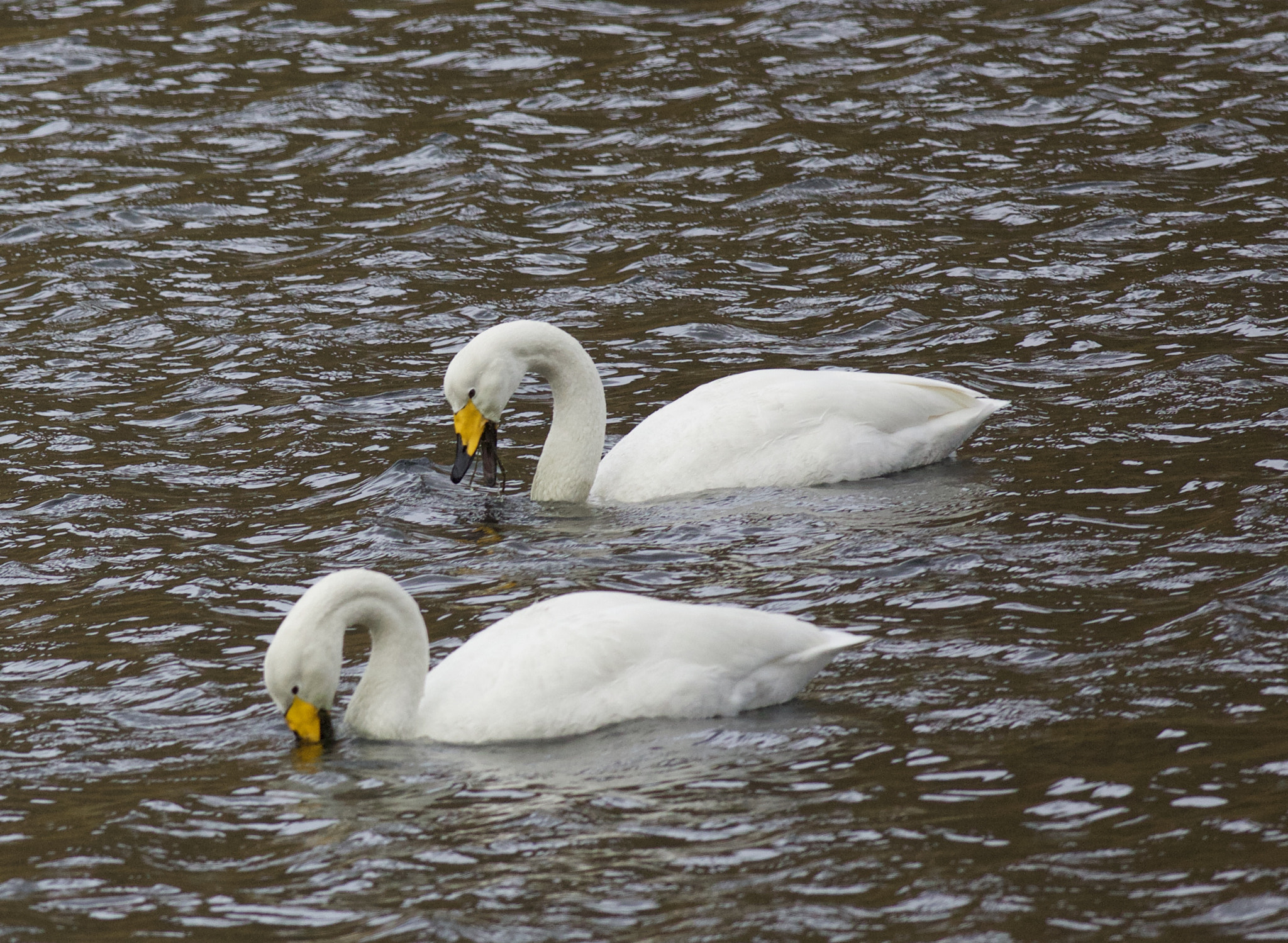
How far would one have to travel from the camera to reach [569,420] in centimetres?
1046

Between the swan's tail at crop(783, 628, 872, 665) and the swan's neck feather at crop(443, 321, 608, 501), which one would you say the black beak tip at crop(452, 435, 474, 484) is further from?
the swan's tail at crop(783, 628, 872, 665)

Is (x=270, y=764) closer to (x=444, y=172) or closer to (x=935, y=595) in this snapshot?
(x=935, y=595)

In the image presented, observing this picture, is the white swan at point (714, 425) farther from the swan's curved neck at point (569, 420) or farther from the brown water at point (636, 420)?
the brown water at point (636, 420)

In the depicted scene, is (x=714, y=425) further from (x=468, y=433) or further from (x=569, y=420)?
(x=468, y=433)

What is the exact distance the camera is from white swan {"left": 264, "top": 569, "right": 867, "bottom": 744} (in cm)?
705

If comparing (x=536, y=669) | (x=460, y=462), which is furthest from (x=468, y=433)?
(x=536, y=669)

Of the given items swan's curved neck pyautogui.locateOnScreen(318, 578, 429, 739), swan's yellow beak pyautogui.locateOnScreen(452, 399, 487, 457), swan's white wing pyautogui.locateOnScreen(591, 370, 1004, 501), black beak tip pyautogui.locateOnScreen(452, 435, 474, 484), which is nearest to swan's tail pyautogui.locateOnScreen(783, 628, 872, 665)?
swan's curved neck pyautogui.locateOnScreen(318, 578, 429, 739)

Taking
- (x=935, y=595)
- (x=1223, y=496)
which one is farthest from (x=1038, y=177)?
(x=935, y=595)

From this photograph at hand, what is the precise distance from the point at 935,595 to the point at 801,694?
1079 mm

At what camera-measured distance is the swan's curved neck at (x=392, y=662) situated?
7.17m

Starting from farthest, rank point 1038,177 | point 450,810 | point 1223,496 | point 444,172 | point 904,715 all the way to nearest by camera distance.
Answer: point 444,172
point 1038,177
point 1223,496
point 904,715
point 450,810

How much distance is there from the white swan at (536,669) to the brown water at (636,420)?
14 centimetres

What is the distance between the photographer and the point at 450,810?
6.48 m

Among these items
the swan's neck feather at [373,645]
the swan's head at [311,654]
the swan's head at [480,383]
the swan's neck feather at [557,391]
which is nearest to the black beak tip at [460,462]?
the swan's head at [480,383]
